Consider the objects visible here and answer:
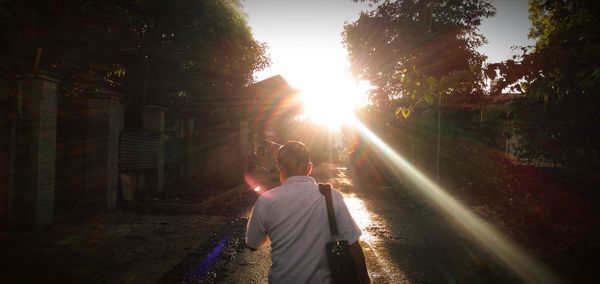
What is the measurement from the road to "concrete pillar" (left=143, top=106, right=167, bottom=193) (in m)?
3.79

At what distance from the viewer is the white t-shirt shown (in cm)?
227

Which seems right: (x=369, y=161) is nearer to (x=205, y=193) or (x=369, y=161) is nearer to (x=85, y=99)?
(x=205, y=193)

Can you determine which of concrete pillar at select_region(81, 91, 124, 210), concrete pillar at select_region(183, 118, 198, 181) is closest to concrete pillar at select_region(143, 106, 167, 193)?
concrete pillar at select_region(81, 91, 124, 210)

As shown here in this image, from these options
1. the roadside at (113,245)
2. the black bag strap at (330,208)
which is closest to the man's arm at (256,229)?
the black bag strap at (330,208)

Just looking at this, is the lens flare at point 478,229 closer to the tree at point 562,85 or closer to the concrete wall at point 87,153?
the tree at point 562,85

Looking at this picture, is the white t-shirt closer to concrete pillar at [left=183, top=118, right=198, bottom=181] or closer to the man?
the man

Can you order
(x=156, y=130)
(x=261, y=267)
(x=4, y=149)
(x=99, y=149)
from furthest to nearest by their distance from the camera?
(x=156, y=130) < (x=99, y=149) < (x=4, y=149) < (x=261, y=267)

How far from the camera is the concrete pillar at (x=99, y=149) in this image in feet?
29.3

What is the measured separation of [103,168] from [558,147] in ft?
31.9

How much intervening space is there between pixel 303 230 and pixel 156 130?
10748 mm

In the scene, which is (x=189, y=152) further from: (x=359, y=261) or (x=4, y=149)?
(x=359, y=261)

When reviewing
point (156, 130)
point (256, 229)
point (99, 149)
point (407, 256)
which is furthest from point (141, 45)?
point (256, 229)

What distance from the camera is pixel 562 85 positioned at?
495 centimetres

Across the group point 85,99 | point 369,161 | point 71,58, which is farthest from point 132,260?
point 369,161
